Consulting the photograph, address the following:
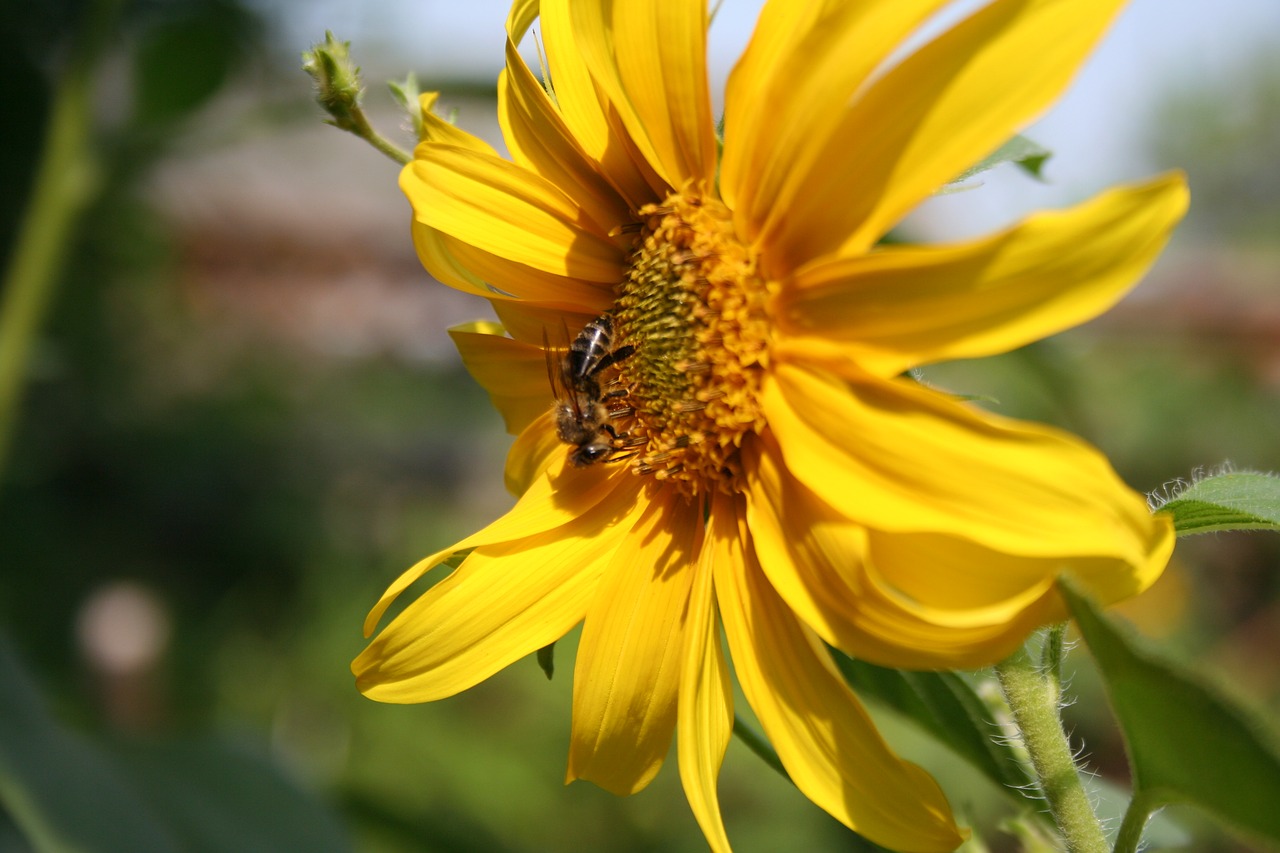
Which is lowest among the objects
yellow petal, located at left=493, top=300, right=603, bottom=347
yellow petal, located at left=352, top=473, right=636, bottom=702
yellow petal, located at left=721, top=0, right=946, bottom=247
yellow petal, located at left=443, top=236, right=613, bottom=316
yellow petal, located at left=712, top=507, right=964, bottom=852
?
yellow petal, located at left=712, top=507, right=964, bottom=852

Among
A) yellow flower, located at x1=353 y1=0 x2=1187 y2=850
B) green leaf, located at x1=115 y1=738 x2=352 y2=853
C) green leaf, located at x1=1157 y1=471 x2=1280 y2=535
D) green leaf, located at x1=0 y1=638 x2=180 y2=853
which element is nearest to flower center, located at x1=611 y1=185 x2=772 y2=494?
yellow flower, located at x1=353 y1=0 x2=1187 y2=850

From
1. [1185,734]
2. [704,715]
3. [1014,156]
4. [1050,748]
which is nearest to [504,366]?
[704,715]

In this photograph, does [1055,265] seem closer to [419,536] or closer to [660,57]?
[660,57]

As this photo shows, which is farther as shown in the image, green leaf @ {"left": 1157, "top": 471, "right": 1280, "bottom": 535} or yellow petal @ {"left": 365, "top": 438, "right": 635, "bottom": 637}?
yellow petal @ {"left": 365, "top": 438, "right": 635, "bottom": 637}

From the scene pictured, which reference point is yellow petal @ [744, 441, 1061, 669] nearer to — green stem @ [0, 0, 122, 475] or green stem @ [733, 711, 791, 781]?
green stem @ [733, 711, 791, 781]

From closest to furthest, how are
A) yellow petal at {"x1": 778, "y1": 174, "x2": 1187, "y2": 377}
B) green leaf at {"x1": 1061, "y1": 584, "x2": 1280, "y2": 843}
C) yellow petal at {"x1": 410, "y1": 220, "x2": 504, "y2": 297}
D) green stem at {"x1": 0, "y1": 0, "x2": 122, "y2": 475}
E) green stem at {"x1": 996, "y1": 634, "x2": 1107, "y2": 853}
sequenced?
green leaf at {"x1": 1061, "y1": 584, "x2": 1280, "y2": 843} → yellow petal at {"x1": 778, "y1": 174, "x2": 1187, "y2": 377} → green stem at {"x1": 996, "y1": 634, "x2": 1107, "y2": 853} → yellow petal at {"x1": 410, "y1": 220, "x2": 504, "y2": 297} → green stem at {"x1": 0, "y1": 0, "x2": 122, "y2": 475}

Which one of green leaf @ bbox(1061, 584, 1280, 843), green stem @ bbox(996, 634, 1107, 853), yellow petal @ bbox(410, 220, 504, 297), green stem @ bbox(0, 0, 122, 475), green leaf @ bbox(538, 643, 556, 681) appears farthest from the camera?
green stem @ bbox(0, 0, 122, 475)

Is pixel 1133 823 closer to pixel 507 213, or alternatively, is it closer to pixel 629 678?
pixel 629 678
